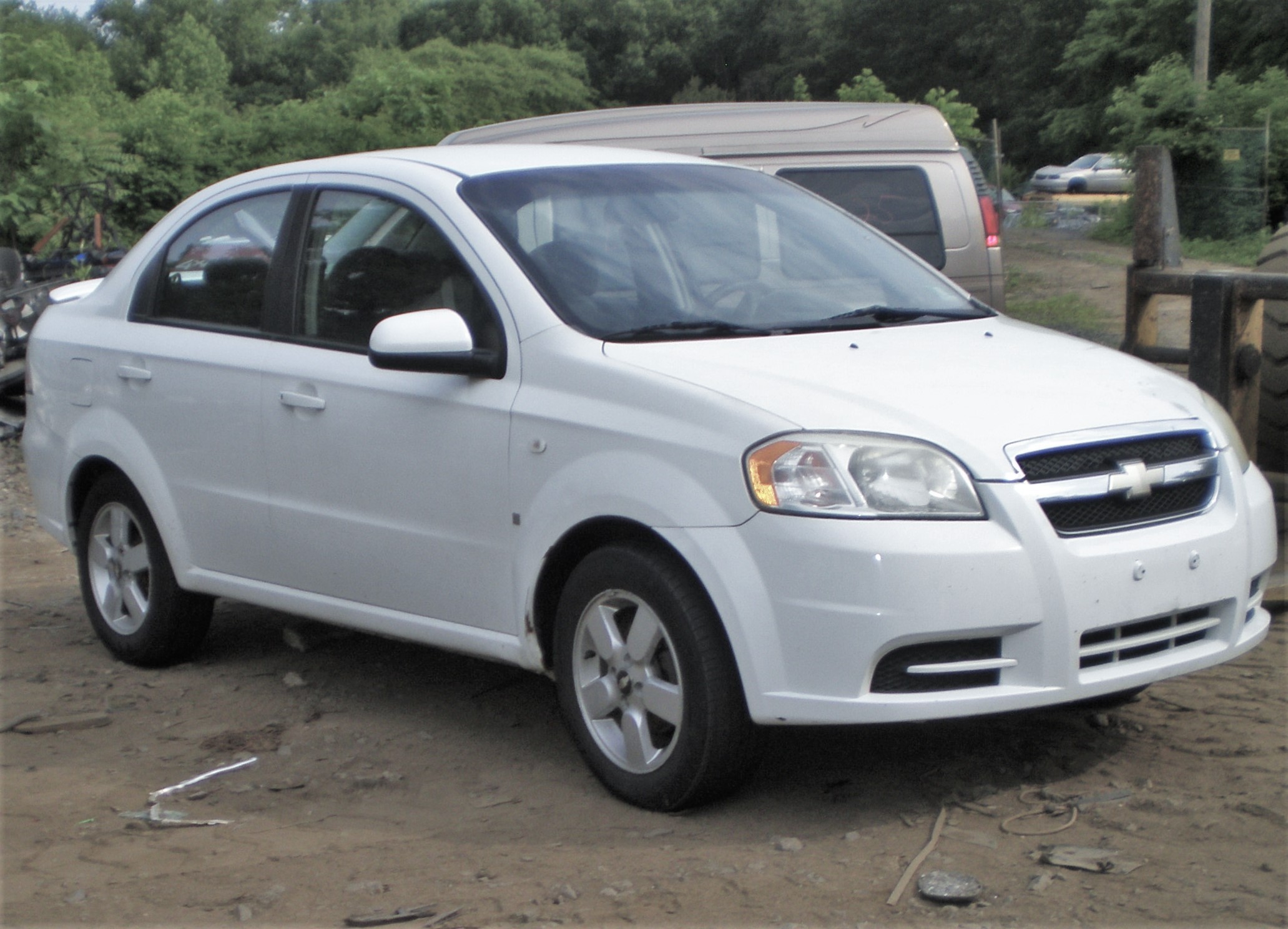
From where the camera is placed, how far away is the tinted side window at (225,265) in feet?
16.4

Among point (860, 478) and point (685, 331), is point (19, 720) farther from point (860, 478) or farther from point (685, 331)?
point (860, 478)

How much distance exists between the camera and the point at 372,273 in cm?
463

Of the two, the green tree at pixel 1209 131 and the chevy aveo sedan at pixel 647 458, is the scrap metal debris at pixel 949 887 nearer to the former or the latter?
the chevy aveo sedan at pixel 647 458

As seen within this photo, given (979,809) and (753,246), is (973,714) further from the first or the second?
(753,246)

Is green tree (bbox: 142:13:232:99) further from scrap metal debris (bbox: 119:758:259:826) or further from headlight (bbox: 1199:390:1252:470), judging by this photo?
headlight (bbox: 1199:390:1252:470)

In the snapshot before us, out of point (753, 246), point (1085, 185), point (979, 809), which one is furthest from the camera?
point (1085, 185)

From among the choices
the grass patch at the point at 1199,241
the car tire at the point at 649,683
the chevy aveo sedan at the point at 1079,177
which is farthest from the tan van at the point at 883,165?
the chevy aveo sedan at the point at 1079,177

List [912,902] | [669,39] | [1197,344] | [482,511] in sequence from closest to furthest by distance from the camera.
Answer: [912,902] < [482,511] < [1197,344] < [669,39]

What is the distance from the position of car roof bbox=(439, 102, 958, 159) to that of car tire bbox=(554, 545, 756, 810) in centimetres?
528

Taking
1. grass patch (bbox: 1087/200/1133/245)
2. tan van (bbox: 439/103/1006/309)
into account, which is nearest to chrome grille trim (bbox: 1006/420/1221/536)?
tan van (bbox: 439/103/1006/309)

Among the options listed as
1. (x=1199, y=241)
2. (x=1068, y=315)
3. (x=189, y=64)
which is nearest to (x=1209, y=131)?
(x=1199, y=241)

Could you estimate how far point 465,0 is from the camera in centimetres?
8912

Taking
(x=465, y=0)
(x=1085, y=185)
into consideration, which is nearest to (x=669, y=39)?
(x=465, y=0)

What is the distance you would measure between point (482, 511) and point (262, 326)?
1217mm
